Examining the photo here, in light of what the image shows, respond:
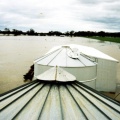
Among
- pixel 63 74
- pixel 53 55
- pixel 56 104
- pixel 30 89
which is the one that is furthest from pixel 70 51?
pixel 56 104

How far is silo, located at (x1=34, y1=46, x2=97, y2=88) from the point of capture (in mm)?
17703

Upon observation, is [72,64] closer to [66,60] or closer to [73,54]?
[66,60]

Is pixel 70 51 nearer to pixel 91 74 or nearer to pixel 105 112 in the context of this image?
pixel 91 74

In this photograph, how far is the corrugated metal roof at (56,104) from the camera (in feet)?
27.4

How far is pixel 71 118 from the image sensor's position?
27.0 feet

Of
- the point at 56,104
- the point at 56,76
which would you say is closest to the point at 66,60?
the point at 56,76

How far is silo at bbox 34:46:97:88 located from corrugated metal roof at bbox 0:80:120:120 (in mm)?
6870

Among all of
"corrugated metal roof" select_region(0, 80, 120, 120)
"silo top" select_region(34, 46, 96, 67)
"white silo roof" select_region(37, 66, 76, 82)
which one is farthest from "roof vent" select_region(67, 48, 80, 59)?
"corrugated metal roof" select_region(0, 80, 120, 120)

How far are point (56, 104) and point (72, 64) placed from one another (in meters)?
9.06

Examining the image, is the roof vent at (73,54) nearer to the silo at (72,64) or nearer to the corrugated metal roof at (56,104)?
the silo at (72,64)

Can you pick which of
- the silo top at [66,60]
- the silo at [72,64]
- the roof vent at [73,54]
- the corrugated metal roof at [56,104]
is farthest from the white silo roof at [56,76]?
the roof vent at [73,54]

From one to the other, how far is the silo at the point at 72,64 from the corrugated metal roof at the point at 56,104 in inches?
270

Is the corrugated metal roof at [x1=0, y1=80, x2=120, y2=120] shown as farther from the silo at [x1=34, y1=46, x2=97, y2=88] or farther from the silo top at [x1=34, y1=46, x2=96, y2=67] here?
the silo top at [x1=34, y1=46, x2=96, y2=67]

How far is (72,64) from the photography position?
1791 cm
